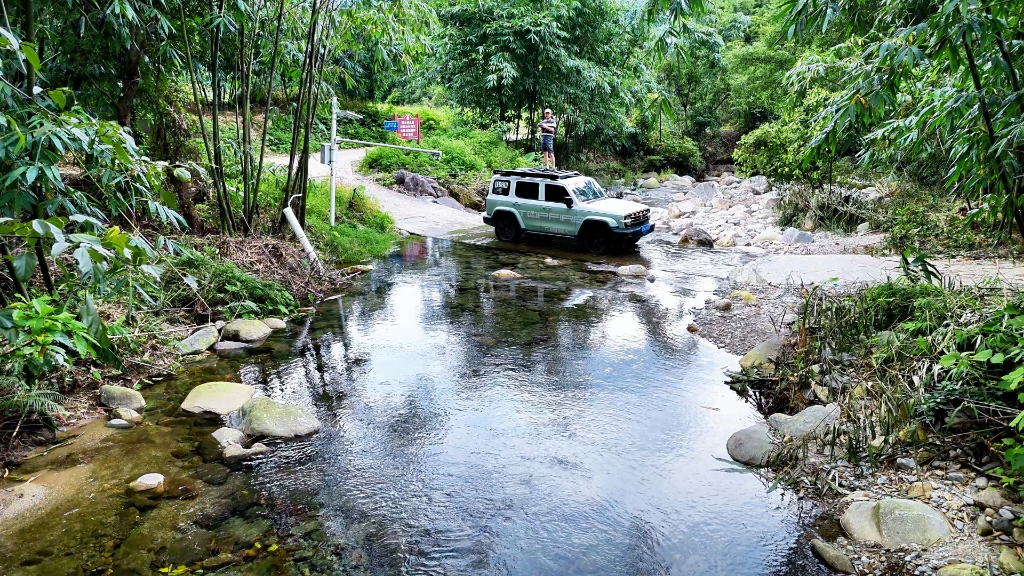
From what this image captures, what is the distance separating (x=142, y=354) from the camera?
7.62 m

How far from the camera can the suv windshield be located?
1457cm

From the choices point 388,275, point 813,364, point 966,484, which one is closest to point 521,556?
point 966,484

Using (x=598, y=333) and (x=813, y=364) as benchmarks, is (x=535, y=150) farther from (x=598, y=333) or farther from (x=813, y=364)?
(x=813, y=364)

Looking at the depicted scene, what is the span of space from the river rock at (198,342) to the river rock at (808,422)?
267 inches

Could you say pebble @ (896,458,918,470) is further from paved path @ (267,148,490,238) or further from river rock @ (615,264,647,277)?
paved path @ (267,148,490,238)

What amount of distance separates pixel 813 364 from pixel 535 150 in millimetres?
21141

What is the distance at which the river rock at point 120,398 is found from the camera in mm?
6660

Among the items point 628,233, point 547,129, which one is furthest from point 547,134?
point 628,233

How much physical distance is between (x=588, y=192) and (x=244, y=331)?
8.48 meters

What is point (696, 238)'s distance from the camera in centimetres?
1573

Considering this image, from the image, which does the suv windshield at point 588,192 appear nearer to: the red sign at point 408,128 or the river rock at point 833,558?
the red sign at point 408,128

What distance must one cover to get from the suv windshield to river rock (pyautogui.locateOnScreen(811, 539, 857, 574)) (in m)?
10.6

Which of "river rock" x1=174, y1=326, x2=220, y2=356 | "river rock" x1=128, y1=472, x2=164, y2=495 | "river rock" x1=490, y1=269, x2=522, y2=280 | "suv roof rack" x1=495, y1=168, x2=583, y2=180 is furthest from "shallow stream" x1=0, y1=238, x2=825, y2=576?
"suv roof rack" x1=495, y1=168, x2=583, y2=180

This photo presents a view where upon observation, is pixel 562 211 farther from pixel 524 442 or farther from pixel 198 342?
pixel 524 442
